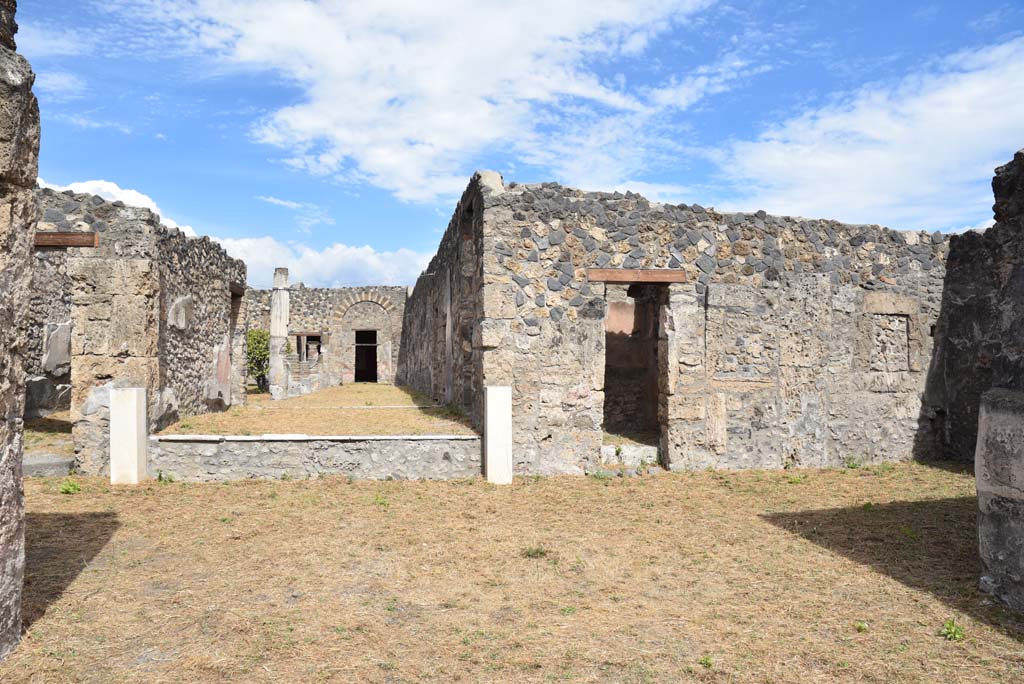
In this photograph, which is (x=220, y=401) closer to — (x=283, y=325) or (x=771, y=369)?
(x=771, y=369)

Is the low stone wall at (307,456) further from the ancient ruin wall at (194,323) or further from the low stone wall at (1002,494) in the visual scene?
the low stone wall at (1002,494)

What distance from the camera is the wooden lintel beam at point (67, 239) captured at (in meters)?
7.89

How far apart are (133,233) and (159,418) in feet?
7.69

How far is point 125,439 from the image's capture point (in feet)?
23.8

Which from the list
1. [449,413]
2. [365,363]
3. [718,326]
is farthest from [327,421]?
[365,363]

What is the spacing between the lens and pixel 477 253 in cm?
861

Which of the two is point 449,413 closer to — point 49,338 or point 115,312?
point 115,312

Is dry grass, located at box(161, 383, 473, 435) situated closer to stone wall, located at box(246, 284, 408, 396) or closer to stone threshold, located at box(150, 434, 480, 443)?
stone threshold, located at box(150, 434, 480, 443)

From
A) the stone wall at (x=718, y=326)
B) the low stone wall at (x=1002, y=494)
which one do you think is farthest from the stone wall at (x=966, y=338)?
the low stone wall at (x=1002, y=494)

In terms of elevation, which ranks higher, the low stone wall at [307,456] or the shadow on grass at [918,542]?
the low stone wall at [307,456]

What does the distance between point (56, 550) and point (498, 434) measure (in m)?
4.25

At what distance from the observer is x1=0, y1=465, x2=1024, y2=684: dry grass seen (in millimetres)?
3314

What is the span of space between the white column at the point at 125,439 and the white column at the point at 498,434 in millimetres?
3866

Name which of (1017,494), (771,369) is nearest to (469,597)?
(1017,494)
